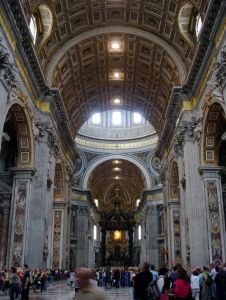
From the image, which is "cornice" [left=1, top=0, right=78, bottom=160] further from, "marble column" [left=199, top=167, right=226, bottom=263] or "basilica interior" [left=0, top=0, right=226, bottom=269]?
"marble column" [left=199, top=167, right=226, bottom=263]

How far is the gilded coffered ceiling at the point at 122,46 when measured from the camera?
59.8 ft

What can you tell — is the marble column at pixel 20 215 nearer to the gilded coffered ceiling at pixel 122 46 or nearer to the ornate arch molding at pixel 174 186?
the gilded coffered ceiling at pixel 122 46

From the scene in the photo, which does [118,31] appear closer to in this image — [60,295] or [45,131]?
[45,131]

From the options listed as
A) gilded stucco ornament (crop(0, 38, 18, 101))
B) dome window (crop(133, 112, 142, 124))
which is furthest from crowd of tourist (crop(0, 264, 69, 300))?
dome window (crop(133, 112, 142, 124))

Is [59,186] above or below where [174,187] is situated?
above

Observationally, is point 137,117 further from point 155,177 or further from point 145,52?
point 145,52

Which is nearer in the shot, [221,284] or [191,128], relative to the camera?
[221,284]

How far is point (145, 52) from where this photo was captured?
72.0 feet

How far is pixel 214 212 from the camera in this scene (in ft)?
52.8

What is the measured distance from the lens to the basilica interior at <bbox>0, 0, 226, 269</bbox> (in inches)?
583

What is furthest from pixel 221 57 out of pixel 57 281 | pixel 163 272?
pixel 57 281

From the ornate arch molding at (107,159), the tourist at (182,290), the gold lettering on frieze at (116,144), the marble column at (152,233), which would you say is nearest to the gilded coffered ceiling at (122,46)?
the tourist at (182,290)

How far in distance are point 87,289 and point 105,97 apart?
25569mm

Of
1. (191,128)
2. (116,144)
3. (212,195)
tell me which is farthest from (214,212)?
(116,144)
